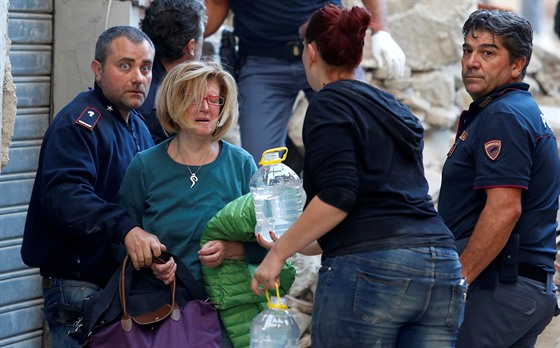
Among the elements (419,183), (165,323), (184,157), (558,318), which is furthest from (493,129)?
(558,318)

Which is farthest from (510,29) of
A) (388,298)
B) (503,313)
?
(388,298)

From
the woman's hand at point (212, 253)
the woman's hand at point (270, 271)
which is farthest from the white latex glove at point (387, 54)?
the woman's hand at point (270, 271)

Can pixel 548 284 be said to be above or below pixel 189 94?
below

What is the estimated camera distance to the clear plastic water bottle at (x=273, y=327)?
3.91m

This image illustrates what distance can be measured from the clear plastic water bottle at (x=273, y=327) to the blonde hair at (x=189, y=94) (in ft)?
2.49

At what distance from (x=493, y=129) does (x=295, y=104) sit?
2732 millimetres

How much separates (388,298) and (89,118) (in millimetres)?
1485

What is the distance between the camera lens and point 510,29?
170 inches

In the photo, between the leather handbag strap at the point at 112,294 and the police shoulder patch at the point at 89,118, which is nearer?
the leather handbag strap at the point at 112,294

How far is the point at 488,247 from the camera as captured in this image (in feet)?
13.4

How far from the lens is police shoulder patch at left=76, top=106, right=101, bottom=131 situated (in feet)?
13.6

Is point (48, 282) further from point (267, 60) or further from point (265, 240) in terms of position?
point (267, 60)

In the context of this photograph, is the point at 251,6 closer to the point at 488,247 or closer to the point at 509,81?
the point at 509,81

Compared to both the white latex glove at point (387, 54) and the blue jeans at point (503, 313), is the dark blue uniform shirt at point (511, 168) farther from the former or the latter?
the white latex glove at point (387, 54)
